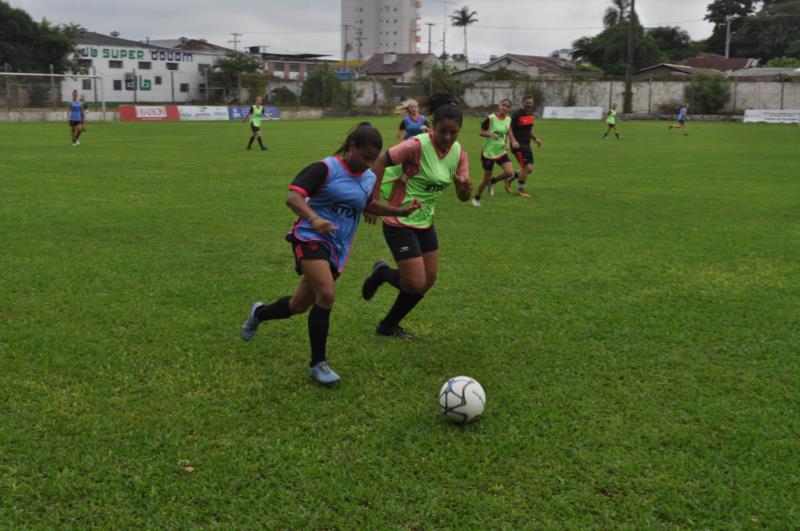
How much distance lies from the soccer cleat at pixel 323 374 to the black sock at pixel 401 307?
1.11 m

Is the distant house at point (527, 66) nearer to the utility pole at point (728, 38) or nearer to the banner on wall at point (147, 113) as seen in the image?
the utility pole at point (728, 38)

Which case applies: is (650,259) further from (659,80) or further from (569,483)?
(659,80)

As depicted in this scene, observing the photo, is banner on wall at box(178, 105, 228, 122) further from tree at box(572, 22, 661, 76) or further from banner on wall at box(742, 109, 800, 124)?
tree at box(572, 22, 661, 76)

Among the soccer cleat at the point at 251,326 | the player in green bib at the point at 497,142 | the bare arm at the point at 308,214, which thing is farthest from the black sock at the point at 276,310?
the player in green bib at the point at 497,142

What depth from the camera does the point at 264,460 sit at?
3889mm

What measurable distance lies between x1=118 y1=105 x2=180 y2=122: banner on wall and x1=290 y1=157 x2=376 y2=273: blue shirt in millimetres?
44899

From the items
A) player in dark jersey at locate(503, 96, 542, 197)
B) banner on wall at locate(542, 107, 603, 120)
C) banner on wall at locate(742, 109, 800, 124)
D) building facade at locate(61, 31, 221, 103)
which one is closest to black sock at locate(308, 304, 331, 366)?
player in dark jersey at locate(503, 96, 542, 197)

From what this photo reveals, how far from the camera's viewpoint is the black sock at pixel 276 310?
5.19 m

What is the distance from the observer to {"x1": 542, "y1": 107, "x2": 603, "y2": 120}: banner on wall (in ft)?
185

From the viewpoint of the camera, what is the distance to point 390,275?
6.01 meters

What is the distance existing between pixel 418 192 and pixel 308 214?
5.00ft

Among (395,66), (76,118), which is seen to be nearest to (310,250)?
(76,118)

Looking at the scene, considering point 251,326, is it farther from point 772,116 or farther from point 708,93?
point 708,93

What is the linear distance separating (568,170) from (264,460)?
54.8ft
